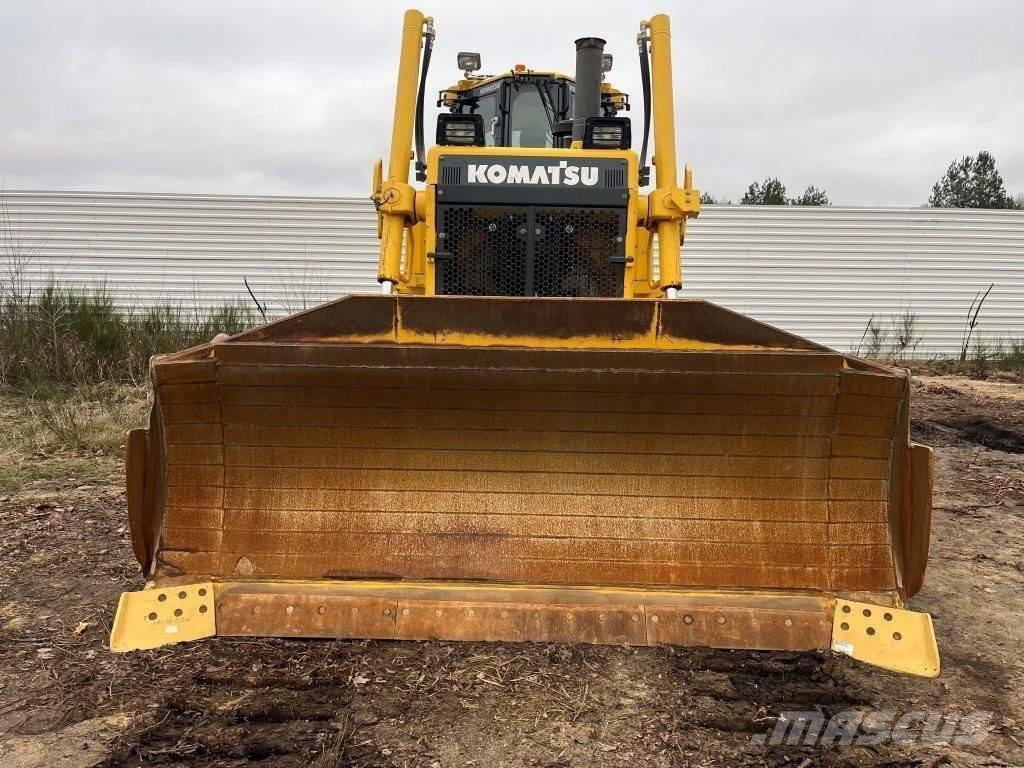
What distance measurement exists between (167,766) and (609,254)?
2957 mm

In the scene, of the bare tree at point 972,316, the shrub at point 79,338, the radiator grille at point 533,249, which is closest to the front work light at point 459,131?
the radiator grille at point 533,249

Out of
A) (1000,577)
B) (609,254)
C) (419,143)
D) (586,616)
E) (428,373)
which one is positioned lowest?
(1000,577)

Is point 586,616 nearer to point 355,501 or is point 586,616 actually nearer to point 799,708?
point 799,708

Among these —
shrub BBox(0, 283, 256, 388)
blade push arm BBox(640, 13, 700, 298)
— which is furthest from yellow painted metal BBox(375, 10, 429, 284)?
shrub BBox(0, 283, 256, 388)

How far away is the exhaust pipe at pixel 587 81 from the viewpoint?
4.23 metres

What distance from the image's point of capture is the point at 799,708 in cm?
239

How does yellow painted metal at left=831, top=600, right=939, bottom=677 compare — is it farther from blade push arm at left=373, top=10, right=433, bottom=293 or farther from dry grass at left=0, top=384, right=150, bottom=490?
dry grass at left=0, top=384, right=150, bottom=490

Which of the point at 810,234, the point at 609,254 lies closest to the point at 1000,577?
the point at 609,254

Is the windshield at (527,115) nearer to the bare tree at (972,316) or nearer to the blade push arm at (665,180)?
the blade push arm at (665,180)

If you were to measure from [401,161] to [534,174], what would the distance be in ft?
3.00

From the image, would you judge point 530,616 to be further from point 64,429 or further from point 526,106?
point 64,429

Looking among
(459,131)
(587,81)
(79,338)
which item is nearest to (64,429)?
(79,338)

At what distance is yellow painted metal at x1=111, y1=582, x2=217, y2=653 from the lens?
2.50 meters

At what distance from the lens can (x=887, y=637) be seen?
2.50 m
